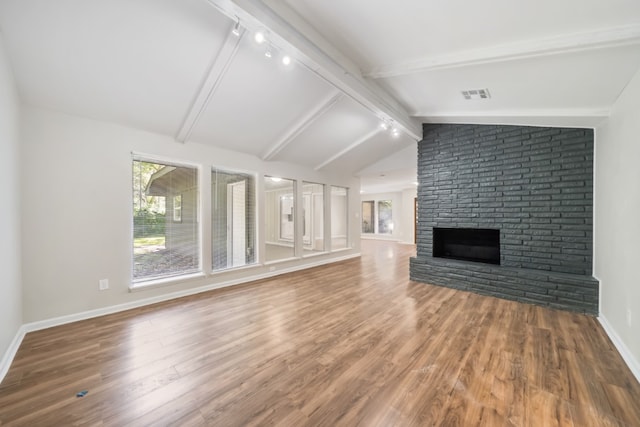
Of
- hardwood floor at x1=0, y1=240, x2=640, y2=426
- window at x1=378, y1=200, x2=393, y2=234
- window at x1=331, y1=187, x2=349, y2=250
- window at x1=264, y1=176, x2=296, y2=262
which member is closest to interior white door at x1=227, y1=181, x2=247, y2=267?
window at x1=264, y1=176, x2=296, y2=262

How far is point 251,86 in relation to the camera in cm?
316

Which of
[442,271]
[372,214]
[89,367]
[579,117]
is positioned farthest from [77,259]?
[372,214]

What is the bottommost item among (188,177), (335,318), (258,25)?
(335,318)

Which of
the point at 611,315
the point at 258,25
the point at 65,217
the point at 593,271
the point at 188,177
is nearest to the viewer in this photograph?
the point at 258,25

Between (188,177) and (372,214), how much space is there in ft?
32.3

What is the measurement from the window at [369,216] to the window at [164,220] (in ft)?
31.7

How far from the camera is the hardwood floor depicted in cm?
166

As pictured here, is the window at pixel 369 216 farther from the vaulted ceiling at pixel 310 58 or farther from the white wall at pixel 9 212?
the white wall at pixel 9 212

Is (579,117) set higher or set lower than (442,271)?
higher

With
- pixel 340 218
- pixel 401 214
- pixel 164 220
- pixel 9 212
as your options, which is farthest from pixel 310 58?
pixel 401 214

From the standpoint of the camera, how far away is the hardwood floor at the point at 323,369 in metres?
1.66

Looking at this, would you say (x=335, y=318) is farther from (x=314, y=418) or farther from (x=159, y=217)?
(x=159, y=217)

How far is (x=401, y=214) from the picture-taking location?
11.4 m

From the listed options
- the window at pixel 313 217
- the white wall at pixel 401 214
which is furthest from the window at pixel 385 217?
the window at pixel 313 217
